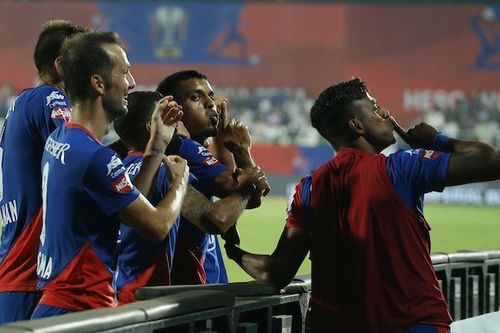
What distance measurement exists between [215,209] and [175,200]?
573mm

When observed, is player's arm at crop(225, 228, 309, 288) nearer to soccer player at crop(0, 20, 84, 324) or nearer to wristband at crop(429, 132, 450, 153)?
wristband at crop(429, 132, 450, 153)

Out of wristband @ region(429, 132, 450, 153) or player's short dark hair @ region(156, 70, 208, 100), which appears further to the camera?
player's short dark hair @ region(156, 70, 208, 100)

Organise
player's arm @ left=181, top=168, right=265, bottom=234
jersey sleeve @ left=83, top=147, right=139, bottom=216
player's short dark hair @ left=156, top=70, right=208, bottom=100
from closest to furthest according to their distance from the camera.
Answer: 1. jersey sleeve @ left=83, top=147, right=139, bottom=216
2. player's arm @ left=181, top=168, right=265, bottom=234
3. player's short dark hair @ left=156, top=70, right=208, bottom=100

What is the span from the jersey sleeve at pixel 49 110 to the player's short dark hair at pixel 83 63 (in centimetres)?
53

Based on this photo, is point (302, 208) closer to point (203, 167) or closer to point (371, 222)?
point (371, 222)

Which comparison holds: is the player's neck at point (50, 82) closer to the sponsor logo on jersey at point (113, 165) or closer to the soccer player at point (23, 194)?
the soccer player at point (23, 194)

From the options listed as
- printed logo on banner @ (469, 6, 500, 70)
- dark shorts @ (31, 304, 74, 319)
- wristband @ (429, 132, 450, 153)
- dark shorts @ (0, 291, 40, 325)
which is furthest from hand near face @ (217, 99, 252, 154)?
printed logo on banner @ (469, 6, 500, 70)

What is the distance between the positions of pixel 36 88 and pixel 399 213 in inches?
65.5

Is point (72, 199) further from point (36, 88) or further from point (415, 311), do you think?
point (415, 311)

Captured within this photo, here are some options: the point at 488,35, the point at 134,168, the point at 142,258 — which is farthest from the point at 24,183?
the point at 488,35

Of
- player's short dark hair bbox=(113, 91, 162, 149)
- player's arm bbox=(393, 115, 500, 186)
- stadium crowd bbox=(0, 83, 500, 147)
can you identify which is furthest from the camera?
stadium crowd bbox=(0, 83, 500, 147)

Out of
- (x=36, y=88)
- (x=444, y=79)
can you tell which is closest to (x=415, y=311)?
(x=36, y=88)

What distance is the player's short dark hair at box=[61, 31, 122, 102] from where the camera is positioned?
351 centimetres

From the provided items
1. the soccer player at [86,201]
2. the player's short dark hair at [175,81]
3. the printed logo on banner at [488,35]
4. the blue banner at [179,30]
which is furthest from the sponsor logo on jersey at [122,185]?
the blue banner at [179,30]
